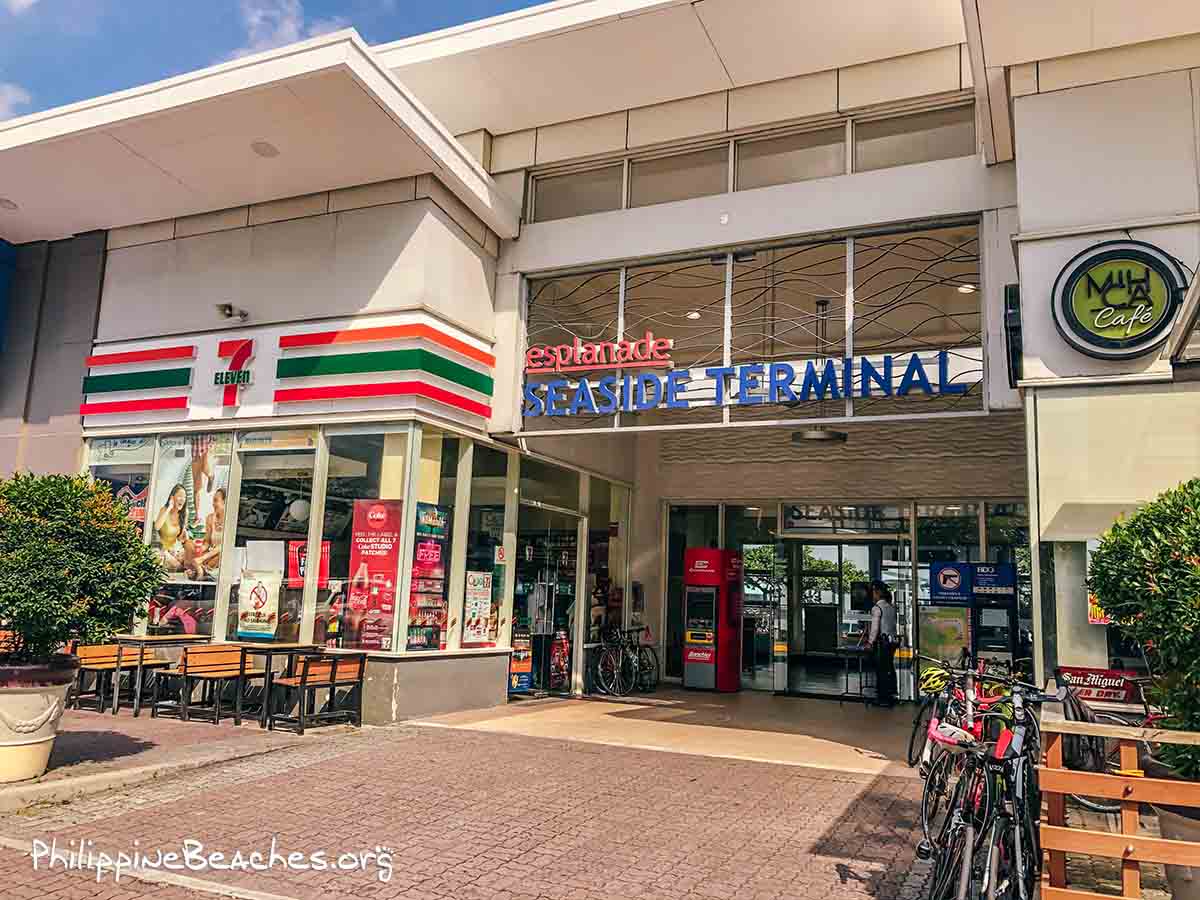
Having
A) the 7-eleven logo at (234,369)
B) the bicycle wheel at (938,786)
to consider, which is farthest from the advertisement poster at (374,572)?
the bicycle wheel at (938,786)

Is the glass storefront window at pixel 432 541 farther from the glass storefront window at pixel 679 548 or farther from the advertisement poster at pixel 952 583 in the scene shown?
the advertisement poster at pixel 952 583

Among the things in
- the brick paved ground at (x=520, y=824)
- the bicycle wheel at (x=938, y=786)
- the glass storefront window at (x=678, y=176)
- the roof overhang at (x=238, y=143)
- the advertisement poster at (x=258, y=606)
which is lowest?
the brick paved ground at (x=520, y=824)

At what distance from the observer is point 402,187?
9.68 m

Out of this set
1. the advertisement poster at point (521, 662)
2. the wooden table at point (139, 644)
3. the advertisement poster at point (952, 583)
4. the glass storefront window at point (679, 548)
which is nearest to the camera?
the wooden table at point (139, 644)

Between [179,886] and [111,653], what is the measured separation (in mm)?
6042

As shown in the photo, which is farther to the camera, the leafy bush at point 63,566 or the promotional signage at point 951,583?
the promotional signage at point 951,583

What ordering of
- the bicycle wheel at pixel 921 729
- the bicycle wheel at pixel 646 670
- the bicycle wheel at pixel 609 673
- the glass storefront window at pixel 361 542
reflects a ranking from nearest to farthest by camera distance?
1. the bicycle wheel at pixel 921 729
2. the glass storefront window at pixel 361 542
3. the bicycle wheel at pixel 609 673
4. the bicycle wheel at pixel 646 670

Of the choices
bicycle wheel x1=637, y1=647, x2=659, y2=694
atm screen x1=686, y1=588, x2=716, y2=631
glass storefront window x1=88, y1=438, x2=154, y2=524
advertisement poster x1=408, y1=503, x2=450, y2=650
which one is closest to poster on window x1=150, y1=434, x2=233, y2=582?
glass storefront window x1=88, y1=438, x2=154, y2=524

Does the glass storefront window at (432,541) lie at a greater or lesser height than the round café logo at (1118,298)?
lesser

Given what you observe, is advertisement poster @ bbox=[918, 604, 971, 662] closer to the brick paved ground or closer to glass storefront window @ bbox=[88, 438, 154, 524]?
the brick paved ground

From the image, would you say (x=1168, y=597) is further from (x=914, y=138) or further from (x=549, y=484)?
(x=549, y=484)

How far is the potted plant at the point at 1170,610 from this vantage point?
381cm

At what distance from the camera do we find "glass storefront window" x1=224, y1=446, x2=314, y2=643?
9672 millimetres

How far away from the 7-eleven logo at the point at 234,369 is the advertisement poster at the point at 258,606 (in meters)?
1.97
